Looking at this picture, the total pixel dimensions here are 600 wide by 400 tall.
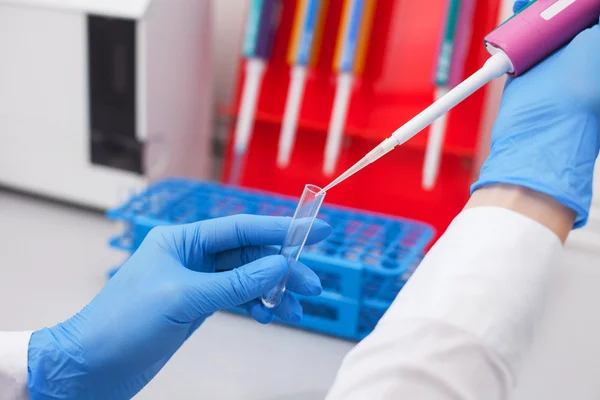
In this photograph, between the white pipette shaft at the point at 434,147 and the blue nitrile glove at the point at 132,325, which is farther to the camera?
the white pipette shaft at the point at 434,147

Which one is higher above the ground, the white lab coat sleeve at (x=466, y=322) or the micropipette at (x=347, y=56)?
the micropipette at (x=347, y=56)

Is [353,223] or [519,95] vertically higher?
[519,95]

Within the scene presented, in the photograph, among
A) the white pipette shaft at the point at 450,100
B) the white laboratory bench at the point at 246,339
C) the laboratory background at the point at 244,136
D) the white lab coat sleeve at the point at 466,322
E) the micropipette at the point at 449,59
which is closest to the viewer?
the white lab coat sleeve at the point at 466,322

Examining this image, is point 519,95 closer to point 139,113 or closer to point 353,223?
point 353,223

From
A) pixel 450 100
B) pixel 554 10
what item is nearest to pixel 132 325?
pixel 450 100

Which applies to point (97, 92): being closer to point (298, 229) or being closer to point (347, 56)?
point (347, 56)

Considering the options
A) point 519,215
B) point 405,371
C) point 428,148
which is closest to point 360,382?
point 405,371

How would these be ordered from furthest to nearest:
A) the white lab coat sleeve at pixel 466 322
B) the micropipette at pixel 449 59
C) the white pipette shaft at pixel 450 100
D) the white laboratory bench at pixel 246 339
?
the micropipette at pixel 449 59, the white laboratory bench at pixel 246 339, the white pipette shaft at pixel 450 100, the white lab coat sleeve at pixel 466 322

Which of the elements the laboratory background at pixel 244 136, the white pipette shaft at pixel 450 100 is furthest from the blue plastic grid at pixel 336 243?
the white pipette shaft at pixel 450 100

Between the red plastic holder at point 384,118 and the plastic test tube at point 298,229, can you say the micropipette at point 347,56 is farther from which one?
the plastic test tube at point 298,229

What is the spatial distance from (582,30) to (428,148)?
1.38 feet

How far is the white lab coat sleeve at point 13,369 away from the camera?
1.86 ft

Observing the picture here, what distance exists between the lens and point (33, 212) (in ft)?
3.50

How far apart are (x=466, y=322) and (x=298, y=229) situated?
0.20 metres
